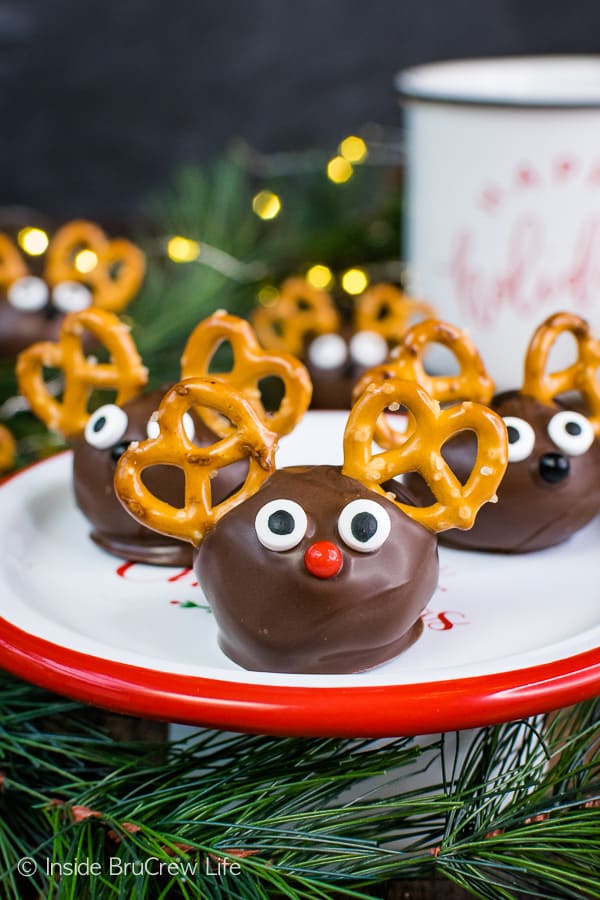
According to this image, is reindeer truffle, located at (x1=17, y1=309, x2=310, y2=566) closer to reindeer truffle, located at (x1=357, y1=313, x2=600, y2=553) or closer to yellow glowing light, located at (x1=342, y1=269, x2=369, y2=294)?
reindeer truffle, located at (x1=357, y1=313, x2=600, y2=553)

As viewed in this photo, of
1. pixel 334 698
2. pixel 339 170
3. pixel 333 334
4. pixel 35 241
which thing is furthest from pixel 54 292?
pixel 334 698

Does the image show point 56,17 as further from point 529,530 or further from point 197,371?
point 529,530

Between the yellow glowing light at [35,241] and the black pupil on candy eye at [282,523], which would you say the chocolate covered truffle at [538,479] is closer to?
the black pupil on candy eye at [282,523]

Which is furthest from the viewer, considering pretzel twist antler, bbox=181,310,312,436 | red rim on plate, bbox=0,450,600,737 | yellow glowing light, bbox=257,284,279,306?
yellow glowing light, bbox=257,284,279,306

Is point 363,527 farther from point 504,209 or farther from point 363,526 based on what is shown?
point 504,209

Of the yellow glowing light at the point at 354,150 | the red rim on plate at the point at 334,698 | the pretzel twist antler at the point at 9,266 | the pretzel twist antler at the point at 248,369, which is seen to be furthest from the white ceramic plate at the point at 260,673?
the yellow glowing light at the point at 354,150

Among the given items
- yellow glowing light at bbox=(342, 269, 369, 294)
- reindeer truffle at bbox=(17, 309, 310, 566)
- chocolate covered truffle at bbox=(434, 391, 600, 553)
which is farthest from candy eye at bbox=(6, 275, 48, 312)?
chocolate covered truffle at bbox=(434, 391, 600, 553)
